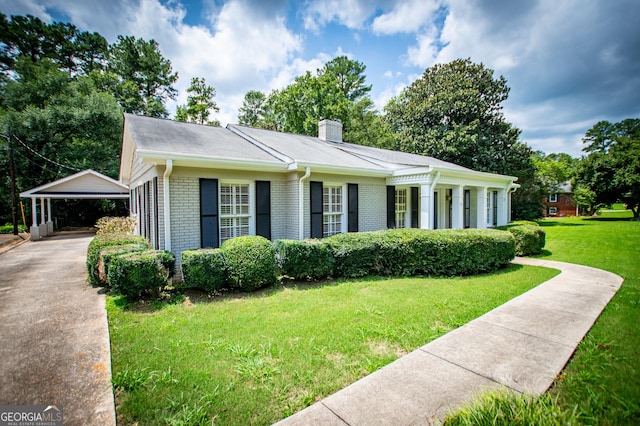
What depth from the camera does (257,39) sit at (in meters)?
10.6

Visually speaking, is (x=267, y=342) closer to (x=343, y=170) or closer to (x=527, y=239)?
(x=343, y=170)

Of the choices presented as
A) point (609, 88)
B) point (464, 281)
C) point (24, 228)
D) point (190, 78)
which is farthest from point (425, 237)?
point (190, 78)

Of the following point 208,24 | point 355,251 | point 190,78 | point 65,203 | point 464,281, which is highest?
point 190,78

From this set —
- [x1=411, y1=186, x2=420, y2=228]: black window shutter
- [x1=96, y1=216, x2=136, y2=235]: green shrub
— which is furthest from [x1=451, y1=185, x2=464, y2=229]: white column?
[x1=96, y1=216, x2=136, y2=235]: green shrub

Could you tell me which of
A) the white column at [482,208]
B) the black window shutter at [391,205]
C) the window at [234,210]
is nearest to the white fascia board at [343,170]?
the black window shutter at [391,205]

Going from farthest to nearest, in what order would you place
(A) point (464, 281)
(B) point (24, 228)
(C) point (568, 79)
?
(B) point (24, 228) → (C) point (568, 79) → (A) point (464, 281)

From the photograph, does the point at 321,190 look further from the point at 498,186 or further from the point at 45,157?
the point at 45,157

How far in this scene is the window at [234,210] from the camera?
7.98 meters

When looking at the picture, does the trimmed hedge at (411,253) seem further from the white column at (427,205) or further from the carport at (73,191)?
the carport at (73,191)

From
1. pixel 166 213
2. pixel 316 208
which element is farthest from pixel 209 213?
pixel 316 208

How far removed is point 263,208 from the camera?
8.44 meters

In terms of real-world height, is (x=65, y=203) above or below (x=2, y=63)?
below

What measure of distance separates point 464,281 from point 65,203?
29.5 m

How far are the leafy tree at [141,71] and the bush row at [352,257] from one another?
28571 millimetres
